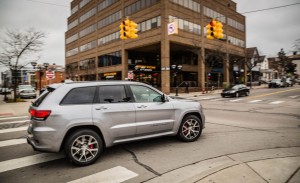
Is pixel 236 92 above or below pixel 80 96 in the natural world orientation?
below

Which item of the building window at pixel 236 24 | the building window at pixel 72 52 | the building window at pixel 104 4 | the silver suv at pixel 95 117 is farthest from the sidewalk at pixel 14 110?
the building window at pixel 236 24

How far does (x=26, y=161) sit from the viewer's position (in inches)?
176

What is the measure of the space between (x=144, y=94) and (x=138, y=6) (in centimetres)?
3397

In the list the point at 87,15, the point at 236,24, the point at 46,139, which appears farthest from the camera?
the point at 87,15

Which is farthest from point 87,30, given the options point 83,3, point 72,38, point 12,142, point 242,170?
point 242,170

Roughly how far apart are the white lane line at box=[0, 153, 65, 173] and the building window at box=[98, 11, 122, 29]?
126ft

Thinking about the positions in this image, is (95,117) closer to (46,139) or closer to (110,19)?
(46,139)

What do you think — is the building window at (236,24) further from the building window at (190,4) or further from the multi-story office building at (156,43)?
the building window at (190,4)

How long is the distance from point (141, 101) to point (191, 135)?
1845mm

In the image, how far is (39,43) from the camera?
20.2 meters

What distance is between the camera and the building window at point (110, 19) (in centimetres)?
4000

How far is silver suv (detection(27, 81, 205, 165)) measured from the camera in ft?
13.0

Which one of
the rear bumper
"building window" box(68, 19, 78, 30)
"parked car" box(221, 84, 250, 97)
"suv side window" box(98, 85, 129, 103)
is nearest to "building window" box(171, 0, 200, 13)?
"parked car" box(221, 84, 250, 97)

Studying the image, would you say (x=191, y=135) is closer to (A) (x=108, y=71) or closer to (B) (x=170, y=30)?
(B) (x=170, y=30)
